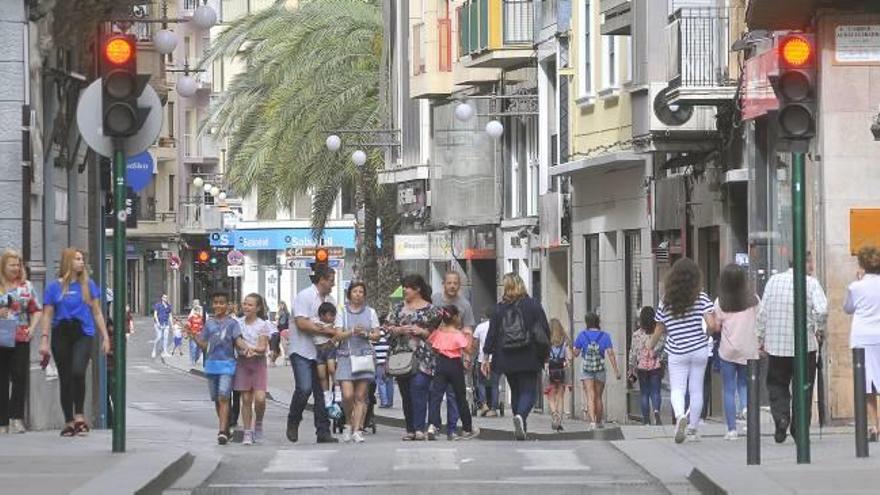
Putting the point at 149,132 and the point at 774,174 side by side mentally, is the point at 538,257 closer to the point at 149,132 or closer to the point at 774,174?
the point at 774,174

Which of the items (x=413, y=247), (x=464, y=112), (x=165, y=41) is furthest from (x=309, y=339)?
(x=413, y=247)

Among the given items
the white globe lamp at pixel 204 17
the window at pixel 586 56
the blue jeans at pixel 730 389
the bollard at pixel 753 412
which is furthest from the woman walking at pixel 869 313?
the window at pixel 586 56

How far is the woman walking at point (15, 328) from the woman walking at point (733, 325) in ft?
19.9

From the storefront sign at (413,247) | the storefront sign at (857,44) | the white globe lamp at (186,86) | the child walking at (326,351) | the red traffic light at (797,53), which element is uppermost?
the white globe lamp at (186,86)

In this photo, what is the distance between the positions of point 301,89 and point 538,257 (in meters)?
10.4

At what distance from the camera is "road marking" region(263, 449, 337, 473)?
61.1 ft

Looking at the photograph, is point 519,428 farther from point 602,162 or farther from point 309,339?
point 602,162

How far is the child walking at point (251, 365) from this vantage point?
80.1 feet

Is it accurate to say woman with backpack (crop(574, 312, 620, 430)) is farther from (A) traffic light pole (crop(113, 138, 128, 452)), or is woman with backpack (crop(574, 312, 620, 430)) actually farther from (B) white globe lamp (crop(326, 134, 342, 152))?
(B) white globe lamp (crop(326, 134, 342, 152))

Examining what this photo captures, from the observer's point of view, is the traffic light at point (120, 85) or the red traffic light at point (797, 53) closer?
the red traffic light at point (797, 53)

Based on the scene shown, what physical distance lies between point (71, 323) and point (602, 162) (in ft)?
56.0

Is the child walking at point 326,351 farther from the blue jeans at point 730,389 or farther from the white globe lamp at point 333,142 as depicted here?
the white globe lamp at point 333,142

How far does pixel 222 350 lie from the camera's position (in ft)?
79.7

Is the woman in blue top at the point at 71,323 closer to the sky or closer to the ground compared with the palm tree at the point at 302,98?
closer to the ground
